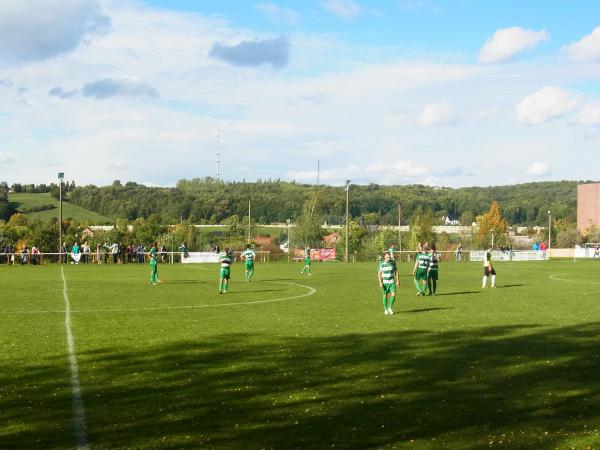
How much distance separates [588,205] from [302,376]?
453 feet

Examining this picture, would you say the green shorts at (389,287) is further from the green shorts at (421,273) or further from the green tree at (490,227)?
the green tree at (490,227)

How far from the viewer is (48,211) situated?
500ft

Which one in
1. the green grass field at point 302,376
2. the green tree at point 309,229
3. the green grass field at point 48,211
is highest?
the green grass field at point 48,211

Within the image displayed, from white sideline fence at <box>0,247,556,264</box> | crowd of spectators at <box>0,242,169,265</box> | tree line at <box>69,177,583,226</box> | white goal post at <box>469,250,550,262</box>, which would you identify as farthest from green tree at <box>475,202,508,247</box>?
crowd of spectators at <box>0,242,169,265</box>

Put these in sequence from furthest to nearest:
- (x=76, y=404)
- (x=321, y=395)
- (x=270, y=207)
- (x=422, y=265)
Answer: (x=270, y=207)
(x=422, y=265)
(x=321, y=395)
(x=76, y=404)

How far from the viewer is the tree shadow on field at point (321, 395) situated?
349 inches

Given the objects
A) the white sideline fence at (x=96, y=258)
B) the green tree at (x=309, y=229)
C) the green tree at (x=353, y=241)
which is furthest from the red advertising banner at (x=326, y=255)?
the green tree at (x=309, y=229)

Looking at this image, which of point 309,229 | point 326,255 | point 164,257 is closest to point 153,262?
point 164,257

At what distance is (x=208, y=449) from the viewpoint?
27.3 feet

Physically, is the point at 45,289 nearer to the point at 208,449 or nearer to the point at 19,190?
the point at 208,449

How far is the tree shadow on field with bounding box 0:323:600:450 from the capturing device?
29.1ft

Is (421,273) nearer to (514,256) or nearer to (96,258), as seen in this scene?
(96,258)

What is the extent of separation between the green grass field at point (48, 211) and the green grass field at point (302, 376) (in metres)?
131

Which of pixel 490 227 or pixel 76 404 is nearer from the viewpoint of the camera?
pixel 76 404
